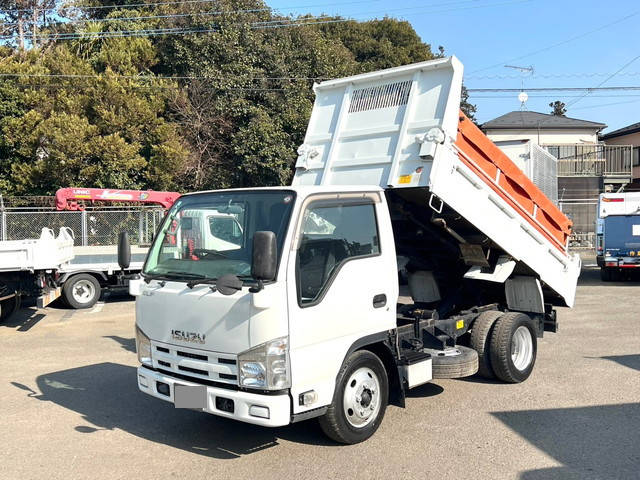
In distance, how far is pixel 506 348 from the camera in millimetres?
6645

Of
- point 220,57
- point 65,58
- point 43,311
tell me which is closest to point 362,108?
point 43,311

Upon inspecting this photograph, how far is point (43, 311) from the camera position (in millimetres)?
13047

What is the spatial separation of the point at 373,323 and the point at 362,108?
2.54 m

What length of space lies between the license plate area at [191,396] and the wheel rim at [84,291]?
9.85 metres

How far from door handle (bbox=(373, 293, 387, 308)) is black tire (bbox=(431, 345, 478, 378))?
1.15 metres

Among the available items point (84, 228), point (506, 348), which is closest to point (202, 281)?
point (506, 348)

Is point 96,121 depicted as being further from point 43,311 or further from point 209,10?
point 43,311

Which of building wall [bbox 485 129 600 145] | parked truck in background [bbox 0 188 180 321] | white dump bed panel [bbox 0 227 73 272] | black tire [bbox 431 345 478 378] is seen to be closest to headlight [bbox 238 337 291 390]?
black tire [bbox 431 345 478 378]

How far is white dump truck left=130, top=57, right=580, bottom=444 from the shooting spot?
4.42 metres

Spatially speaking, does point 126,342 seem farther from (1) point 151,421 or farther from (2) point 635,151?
(2) point 635,151

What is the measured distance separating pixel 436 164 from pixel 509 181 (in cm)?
153

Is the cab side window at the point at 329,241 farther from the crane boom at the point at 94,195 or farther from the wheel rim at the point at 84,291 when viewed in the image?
the crane boom at the point at 94,195

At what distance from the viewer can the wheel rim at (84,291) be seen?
44.4 feet

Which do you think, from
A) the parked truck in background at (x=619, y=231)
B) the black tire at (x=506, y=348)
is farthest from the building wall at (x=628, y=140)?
the black tire at (x=506, y=348)
